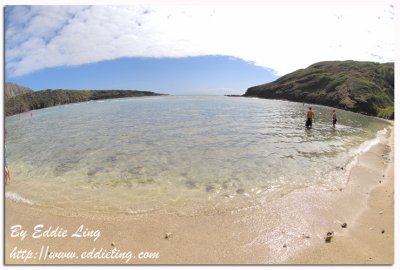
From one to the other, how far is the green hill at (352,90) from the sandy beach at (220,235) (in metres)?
51.7

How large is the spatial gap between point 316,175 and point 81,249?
11573 millimetres

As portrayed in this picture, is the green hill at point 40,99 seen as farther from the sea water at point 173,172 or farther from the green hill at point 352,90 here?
the green hill at point 352,90

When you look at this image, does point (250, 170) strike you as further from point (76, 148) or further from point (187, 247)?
A: point (76, 148)

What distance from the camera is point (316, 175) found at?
46.7 feet

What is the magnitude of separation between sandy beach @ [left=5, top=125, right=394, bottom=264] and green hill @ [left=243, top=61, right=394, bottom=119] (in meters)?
51.7

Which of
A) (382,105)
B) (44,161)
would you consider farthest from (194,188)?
(382,105)

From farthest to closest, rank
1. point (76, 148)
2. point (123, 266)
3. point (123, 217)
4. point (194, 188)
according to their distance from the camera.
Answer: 1. point (76, 148)
2. point (194, 188)
3. point (123, 217)
4. point (123, 266)

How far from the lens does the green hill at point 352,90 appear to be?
2499 inches

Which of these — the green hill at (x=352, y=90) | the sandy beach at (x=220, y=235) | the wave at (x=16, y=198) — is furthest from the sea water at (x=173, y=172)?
the green hill at (x=352, y=90)

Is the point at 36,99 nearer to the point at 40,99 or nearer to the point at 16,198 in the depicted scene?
the point at 40,99

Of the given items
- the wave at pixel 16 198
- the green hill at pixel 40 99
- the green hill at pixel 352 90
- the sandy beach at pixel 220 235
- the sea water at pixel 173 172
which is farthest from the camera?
the green hill at pixel 40 99

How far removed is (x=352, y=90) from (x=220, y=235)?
81.4 m

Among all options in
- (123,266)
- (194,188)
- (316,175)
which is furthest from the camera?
(316,175)

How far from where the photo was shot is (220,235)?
861 cm
